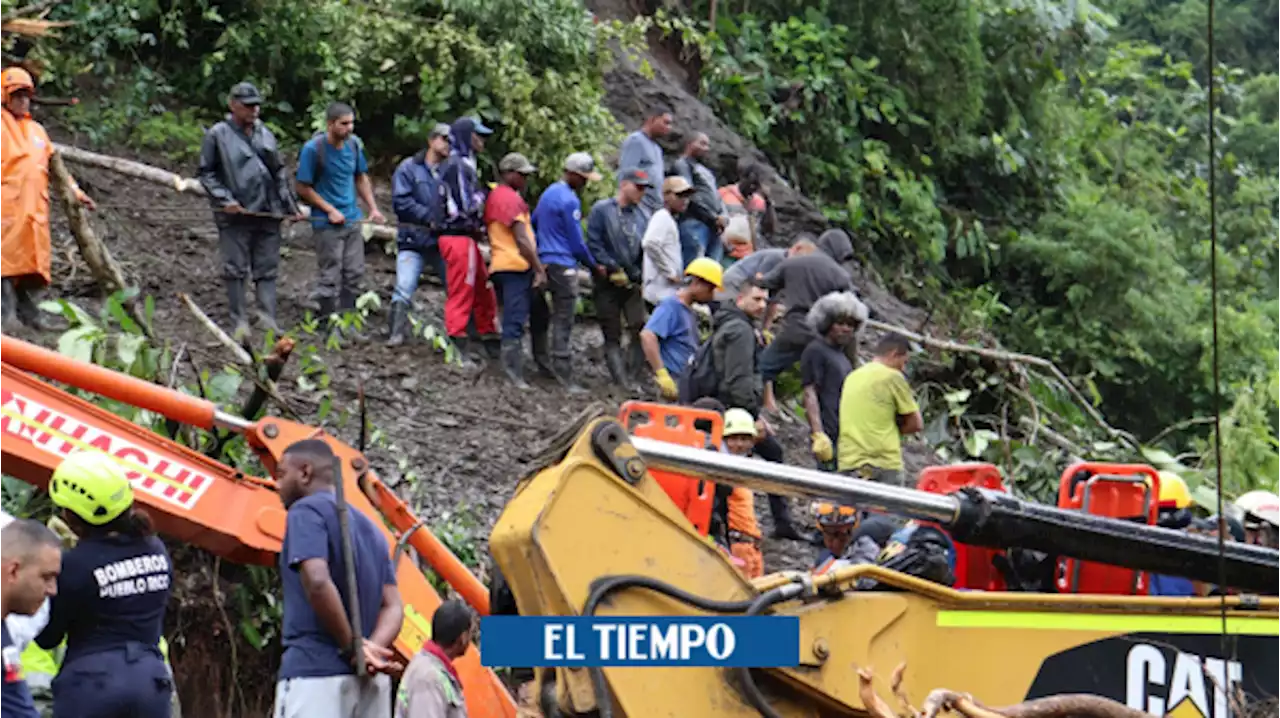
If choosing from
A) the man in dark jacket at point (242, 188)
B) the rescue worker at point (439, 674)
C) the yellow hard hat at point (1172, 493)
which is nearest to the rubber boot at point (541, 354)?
the man in dark jacket at point (242, 188)

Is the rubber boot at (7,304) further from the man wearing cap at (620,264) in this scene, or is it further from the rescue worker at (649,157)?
the rescue worker at (649,157)

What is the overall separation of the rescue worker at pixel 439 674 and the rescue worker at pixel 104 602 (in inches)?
37.1

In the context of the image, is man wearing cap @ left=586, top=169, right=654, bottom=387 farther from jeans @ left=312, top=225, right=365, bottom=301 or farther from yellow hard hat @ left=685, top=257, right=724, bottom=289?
jeans @ left=312, top=225, right=365, bottom=301

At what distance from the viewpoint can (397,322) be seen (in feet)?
45.1

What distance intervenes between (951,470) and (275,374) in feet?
11.7

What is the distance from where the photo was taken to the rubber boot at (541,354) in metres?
14.1

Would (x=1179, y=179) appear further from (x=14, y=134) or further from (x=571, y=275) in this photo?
(x=14, y=134)

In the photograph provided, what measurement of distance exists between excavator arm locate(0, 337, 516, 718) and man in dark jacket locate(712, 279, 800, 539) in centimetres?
399

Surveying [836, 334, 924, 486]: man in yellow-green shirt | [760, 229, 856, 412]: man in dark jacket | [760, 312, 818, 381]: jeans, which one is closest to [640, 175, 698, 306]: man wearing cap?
[760, 229, 856, 412]: man in dark jacket

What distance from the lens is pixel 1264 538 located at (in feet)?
32.0

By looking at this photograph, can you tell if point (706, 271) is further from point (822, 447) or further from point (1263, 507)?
point (1263, 507)

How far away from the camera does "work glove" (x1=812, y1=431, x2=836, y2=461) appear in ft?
40.4

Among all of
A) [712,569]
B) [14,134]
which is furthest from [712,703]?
[14,134]

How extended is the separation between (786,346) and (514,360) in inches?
74.6
